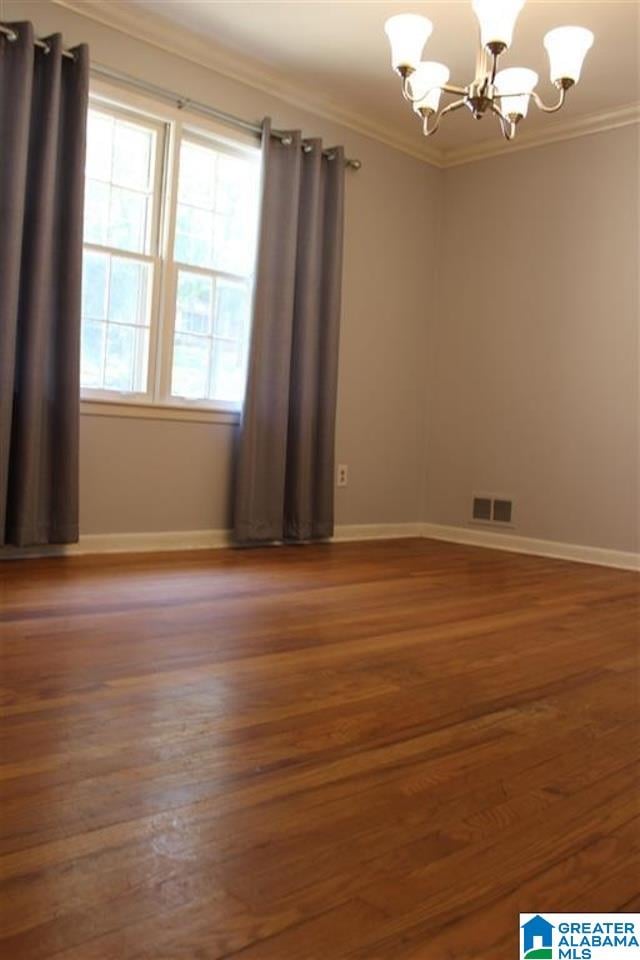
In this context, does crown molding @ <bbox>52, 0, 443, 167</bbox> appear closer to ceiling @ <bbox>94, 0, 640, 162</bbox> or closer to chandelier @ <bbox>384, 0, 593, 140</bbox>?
ceiling @ <bbox>94, 0, 640, 162</bbox>

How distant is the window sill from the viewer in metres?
3.74

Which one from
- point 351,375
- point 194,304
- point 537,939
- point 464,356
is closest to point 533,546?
point 464,356

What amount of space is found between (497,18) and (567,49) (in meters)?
0.33

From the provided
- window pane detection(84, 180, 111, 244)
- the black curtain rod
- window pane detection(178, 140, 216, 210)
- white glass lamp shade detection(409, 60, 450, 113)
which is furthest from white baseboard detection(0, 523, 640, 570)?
white glass lamp shade detection(409, 60, 450, 113)

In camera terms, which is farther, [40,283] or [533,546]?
[533,546]

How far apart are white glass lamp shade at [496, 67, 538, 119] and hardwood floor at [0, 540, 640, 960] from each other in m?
1.99

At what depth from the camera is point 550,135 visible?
15.5 feet

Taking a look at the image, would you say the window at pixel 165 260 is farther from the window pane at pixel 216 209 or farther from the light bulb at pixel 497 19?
the light bulb at pixel 497 19

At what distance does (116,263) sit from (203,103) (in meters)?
0.94

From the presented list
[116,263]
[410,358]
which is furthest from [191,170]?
[410,358]

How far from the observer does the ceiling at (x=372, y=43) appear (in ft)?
11.6

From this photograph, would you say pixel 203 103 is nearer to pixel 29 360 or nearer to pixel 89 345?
pixel 89 345

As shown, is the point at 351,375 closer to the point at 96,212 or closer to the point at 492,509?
the point at 492,509

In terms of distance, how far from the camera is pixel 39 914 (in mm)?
935
